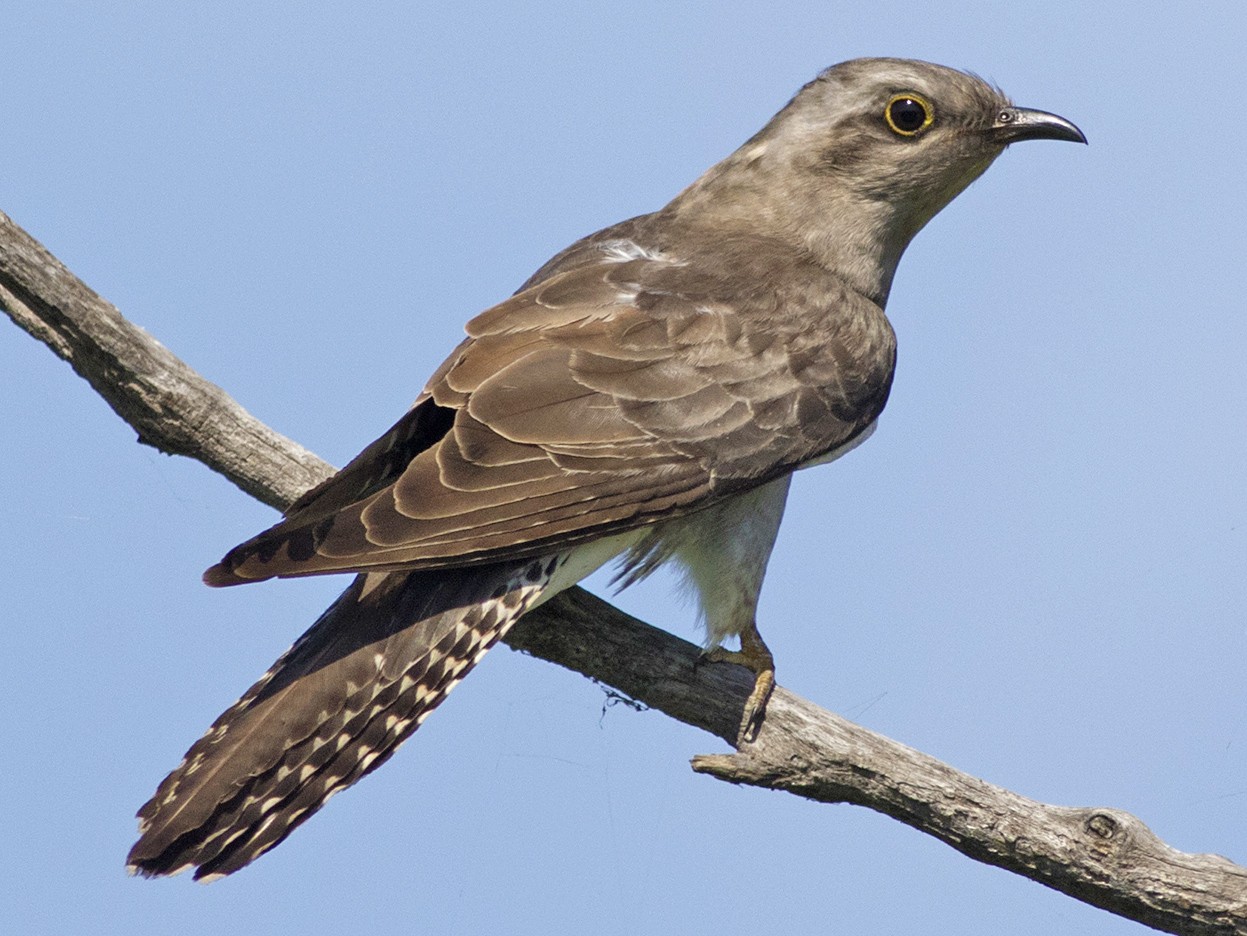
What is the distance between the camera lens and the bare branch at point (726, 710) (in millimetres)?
4504

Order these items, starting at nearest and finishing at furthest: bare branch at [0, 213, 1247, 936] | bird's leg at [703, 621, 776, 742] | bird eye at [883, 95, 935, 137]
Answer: bare branch at [0, 213, 1247, 936], bird's leg at [703, 621, 776, 742], bird eye at [883, 95, 935, 137]

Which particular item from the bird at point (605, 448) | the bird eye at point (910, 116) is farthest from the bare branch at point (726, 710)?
the bird eye at point (910, 116)

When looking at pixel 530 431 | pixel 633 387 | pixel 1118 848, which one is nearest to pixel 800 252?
pixel 633 387

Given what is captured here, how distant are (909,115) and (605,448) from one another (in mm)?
2197

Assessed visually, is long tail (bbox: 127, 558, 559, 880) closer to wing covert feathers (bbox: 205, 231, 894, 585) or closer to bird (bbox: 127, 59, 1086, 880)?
bird (bbox: 127, 59, 1086, 880)

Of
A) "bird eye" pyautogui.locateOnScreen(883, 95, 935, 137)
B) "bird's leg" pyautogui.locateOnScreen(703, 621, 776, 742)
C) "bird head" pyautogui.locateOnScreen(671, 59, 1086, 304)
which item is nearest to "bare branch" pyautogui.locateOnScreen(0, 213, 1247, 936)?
"bird's leg" pyautogui.locateOnScreen(703, 621, 776, 742)

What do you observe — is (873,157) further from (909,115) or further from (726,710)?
(726,710)

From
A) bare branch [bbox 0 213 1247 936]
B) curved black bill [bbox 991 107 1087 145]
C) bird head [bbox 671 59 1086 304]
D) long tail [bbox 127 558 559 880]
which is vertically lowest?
long tail [bbox 127 558 559 880]

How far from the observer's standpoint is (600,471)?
4613 millimetres

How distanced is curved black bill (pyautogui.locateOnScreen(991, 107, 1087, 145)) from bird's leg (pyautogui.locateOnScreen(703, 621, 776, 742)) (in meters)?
2.33

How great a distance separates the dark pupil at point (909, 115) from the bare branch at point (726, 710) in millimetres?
2365

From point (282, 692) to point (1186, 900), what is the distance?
Result: 2824mm

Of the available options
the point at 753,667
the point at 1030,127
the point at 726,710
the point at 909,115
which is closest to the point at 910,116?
the point at 909,115

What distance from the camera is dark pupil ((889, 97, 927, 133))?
5.90m
